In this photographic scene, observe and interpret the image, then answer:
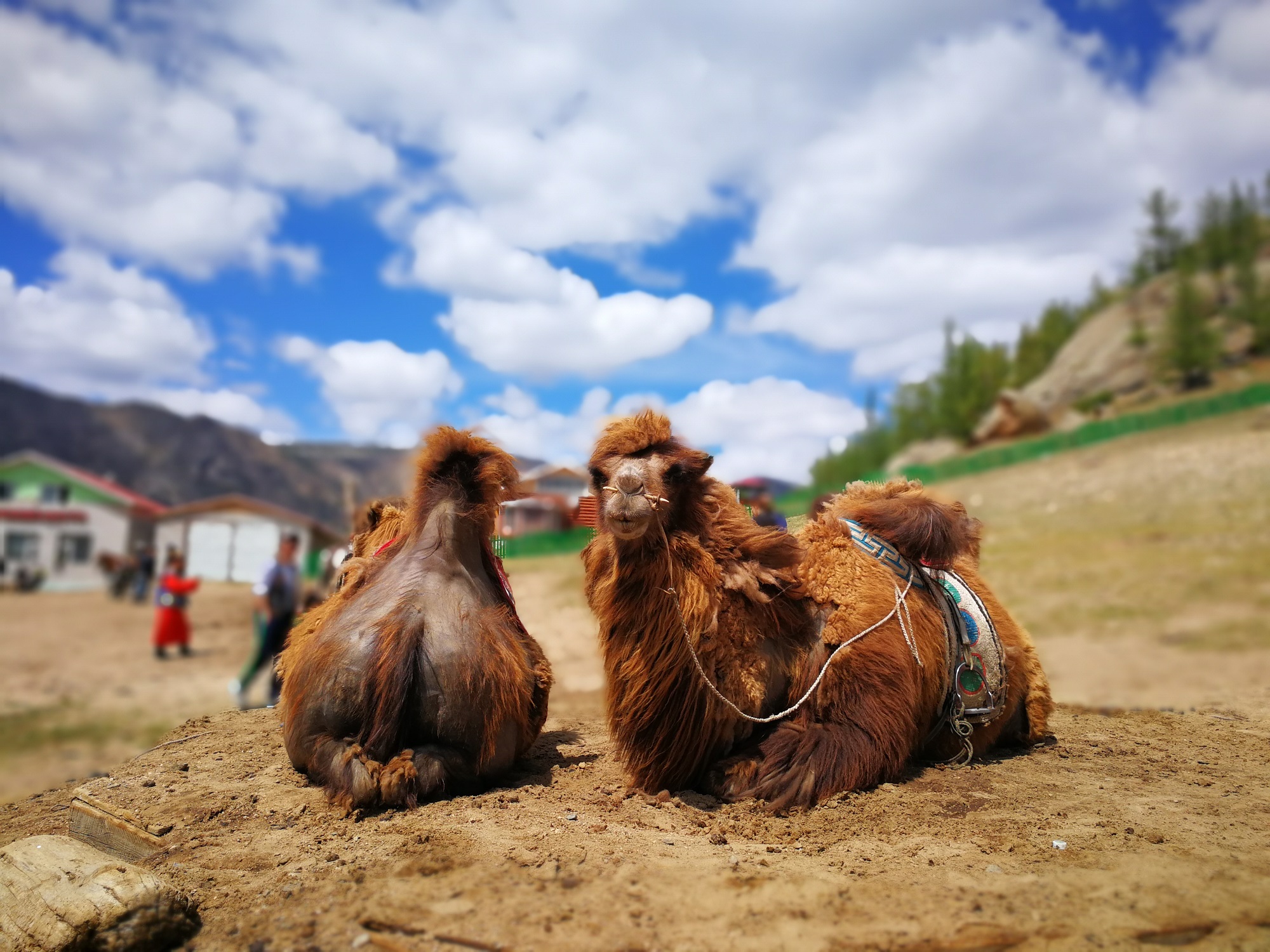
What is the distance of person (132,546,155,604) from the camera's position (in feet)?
91.5

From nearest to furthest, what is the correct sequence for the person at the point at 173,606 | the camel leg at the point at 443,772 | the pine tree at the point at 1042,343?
the camel leg at the point at 443,772 < the person at the point at 173,606 < the pine tree at the point at 1042,343

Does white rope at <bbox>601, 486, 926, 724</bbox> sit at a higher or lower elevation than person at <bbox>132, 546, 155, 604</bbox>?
higher

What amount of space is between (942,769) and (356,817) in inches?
131

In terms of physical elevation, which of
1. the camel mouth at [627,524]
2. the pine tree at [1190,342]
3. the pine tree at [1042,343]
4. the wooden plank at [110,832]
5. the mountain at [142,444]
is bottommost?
the wooden plank at [110,832]

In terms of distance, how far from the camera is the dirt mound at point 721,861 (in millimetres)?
2537

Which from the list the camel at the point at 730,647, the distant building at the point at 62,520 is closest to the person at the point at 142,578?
the distant building at the point at 62,520

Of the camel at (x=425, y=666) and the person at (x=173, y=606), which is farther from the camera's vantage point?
the person at (x=173, y=606)

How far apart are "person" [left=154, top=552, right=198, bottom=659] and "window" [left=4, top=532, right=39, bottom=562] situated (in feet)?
94.4

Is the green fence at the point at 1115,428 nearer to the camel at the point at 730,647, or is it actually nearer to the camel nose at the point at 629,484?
the camel at the point at 730,647

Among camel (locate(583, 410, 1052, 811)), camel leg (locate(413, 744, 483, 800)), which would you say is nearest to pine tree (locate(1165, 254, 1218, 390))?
camel (locate(583, 410, 1052, 811))

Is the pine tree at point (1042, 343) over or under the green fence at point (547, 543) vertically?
over

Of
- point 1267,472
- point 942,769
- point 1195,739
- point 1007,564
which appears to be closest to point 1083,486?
point 1267,472

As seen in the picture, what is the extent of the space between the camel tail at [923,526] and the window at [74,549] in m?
41.7

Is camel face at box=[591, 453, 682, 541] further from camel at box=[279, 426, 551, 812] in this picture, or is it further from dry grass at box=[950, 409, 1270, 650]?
dry grass at box=[950, 409, 1270, 650]
